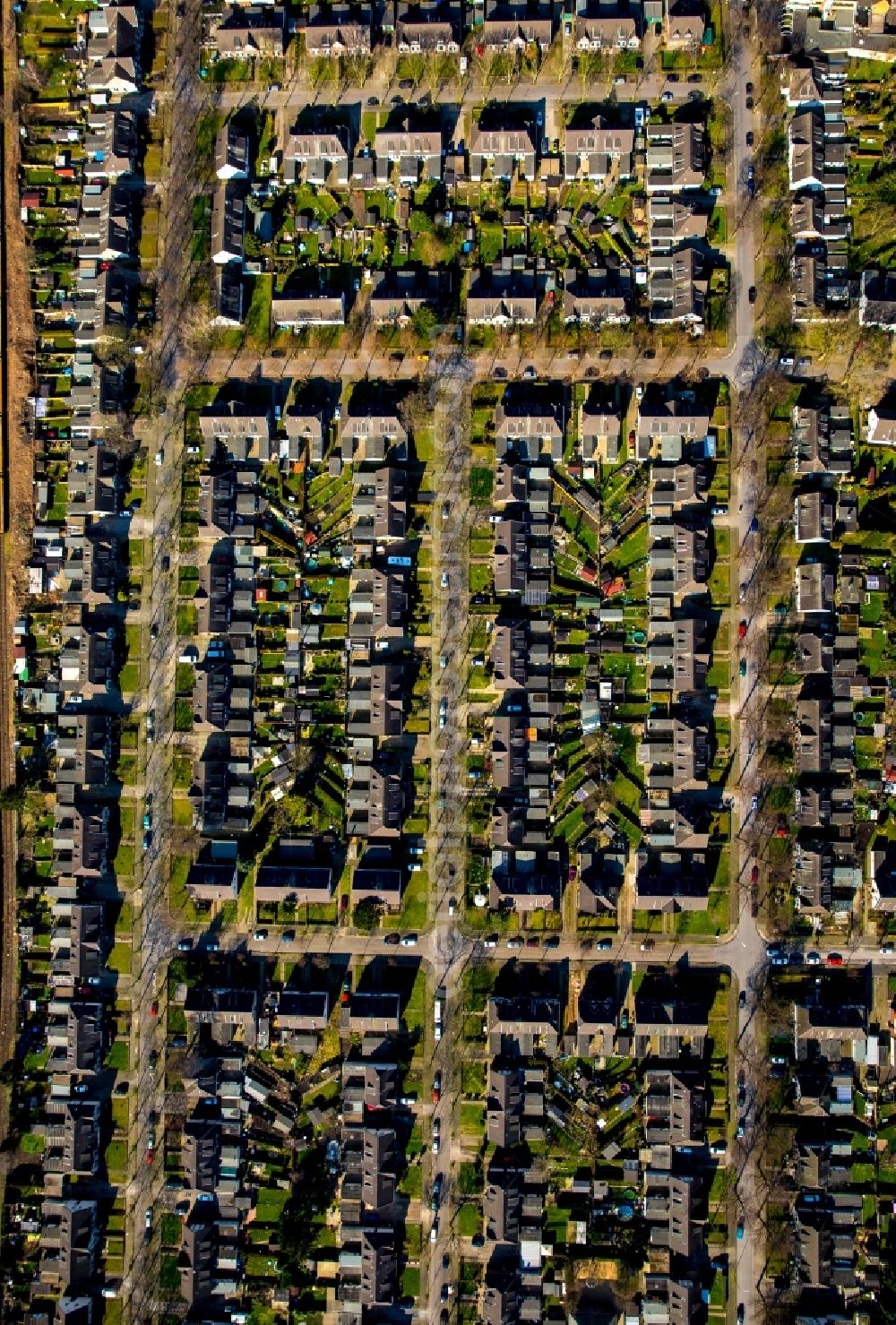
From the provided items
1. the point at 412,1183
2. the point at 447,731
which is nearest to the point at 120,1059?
the point at 412,1183

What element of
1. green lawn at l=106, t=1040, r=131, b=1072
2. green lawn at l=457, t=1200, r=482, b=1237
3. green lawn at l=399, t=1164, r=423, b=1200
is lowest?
green lawn at l=457, t=1200, r=482, b=1237

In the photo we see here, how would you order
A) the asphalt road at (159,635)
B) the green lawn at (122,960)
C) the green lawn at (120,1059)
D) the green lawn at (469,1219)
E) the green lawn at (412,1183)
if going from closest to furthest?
the green lawn at (469,1219), the green lawn at (412,1183), the asphalt road at (159,635), the green lawn at (120,1059), the green lawn at (122,960)

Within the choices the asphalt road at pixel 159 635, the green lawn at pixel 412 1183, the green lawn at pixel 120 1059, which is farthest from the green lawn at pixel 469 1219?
the green lawn at pixel 120 1059

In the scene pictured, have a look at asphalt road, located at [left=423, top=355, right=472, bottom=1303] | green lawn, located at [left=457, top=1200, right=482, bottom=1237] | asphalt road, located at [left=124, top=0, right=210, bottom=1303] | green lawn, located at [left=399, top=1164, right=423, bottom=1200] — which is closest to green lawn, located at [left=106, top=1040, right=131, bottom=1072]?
asphalt road, located at [left=124, top=0, right=210, bottom=1303]

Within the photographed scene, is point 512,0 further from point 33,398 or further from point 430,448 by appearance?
point 33,398

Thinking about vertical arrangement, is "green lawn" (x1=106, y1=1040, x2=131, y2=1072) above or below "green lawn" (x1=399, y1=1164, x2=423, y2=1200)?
above

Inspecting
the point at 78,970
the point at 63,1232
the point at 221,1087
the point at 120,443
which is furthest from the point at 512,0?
the point at 63,1232

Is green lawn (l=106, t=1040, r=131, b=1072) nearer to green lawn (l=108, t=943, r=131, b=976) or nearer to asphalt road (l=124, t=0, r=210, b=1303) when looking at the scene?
asphalt road (l=124, t=0, r=210, b=1303)

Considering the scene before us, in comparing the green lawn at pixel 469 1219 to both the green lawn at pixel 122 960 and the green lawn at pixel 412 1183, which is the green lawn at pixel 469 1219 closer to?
the green lawn at pixel 412 1183

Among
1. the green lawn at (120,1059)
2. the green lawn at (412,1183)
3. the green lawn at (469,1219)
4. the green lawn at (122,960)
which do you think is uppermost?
the green lawn at (122,960)

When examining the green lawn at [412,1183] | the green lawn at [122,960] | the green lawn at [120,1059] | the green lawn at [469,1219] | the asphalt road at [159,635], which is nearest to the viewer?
the green lawn at [469,1219]

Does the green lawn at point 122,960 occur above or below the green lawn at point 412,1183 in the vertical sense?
above
